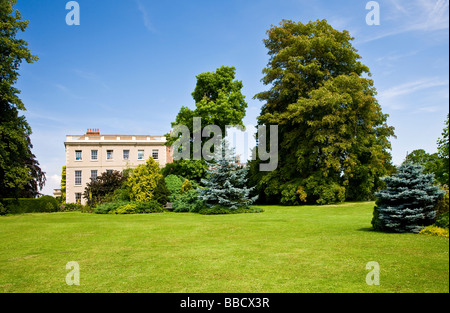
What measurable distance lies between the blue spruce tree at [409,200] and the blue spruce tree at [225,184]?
11.7 metres

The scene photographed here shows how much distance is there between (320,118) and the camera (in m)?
26.7

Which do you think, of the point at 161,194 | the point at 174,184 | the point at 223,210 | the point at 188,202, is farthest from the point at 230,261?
the point at 174,184

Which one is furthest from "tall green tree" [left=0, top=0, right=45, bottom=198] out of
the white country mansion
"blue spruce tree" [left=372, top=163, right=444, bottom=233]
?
"blue spruce tree" [left=372, top=163, right=444, bottom=233]

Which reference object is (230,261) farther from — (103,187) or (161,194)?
(103,187)

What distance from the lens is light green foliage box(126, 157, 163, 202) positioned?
25.8m

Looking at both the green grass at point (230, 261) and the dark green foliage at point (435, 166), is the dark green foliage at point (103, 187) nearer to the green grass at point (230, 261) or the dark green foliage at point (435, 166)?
the green grass at point (230, 261)

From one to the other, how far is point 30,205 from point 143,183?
13.5m

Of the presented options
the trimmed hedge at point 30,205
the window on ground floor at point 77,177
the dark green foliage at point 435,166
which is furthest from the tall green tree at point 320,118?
the window on ground floor at point 77,177

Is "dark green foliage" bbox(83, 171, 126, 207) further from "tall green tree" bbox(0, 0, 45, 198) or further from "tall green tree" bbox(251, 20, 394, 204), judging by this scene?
"tall green tree" bbox(251, 20, 394, 204)

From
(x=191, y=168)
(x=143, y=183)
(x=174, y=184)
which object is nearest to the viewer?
(x=143, y=183)

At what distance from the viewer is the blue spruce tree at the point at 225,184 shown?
72.1 feet

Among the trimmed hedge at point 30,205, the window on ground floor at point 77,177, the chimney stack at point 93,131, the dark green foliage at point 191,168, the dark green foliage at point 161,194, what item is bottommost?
the trimmed hedge at point 30,205

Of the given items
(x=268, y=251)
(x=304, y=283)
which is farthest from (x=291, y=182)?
(x=304, y=283)
